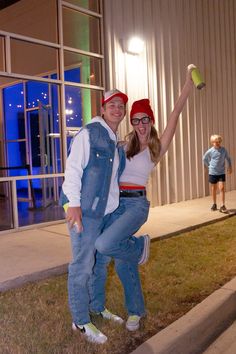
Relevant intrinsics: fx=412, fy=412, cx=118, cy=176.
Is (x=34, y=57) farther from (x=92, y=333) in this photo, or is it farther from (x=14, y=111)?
(x=92, y=333)

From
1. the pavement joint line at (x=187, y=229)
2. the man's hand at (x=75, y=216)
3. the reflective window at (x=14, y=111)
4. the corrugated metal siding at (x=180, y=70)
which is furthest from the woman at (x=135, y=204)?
the reflective window at (x=14, y=111)

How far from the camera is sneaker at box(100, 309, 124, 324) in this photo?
3492 millimetres

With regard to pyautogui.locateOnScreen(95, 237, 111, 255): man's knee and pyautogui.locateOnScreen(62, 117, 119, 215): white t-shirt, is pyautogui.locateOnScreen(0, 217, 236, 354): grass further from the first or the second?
pyautogui.locateOnScreen(62, 117, 119, 215): white t-shirt

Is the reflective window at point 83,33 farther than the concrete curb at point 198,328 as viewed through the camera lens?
Yes

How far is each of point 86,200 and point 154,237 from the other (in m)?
3.73

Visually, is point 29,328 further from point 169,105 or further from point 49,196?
point 169,105

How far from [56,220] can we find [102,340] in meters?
5.09

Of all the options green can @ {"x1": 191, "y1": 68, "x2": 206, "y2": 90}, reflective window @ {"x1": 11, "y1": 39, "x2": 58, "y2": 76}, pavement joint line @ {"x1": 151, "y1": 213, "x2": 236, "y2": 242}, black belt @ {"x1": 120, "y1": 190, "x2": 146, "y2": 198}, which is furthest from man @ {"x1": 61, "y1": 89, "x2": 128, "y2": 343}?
reflective window @ {"x1": 11, "y1": 39, "x2": 58, "y2": 76}

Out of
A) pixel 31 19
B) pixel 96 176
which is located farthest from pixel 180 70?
pixel 96 176

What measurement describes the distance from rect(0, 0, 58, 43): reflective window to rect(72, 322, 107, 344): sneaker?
7.38m

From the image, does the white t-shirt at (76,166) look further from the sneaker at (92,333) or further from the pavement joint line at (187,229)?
the pavement joint line at (187,229)

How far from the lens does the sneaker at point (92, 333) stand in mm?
3129

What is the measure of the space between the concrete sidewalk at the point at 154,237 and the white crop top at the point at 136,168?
124 centimetres

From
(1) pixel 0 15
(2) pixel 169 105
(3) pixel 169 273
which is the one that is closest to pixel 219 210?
(2) pixel 169 105
